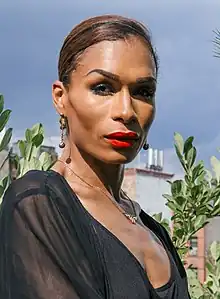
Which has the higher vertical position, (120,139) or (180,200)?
(120,139)

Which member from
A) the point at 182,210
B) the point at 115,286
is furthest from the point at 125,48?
the point at 182,210

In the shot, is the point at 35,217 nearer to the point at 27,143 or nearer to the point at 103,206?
the point at 103,206

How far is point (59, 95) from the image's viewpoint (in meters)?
1.69

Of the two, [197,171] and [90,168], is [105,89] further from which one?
[197,171]

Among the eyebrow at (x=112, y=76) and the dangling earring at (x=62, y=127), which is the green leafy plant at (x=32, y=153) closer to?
the dangling earring at (x=62, y=127)

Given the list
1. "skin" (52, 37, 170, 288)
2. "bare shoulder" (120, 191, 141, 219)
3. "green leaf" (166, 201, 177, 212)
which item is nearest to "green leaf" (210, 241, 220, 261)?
"green leaf" (166, 201, 177, 212)

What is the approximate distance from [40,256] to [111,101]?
351 millimetres

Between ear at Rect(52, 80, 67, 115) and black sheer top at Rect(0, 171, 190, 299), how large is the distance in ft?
0.56

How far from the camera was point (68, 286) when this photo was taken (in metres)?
1.45

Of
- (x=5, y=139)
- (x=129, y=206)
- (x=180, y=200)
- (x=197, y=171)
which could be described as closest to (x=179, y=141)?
(x=197, y=171)

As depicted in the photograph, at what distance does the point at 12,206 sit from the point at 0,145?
51.8 inches

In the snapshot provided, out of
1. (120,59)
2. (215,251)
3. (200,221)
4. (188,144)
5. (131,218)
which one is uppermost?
(120,59)

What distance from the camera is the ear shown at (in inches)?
66.1

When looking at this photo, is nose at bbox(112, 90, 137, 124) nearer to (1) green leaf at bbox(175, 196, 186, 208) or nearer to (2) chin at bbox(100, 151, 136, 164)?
(2) chin at bbox(100, 151, 136, 164)
